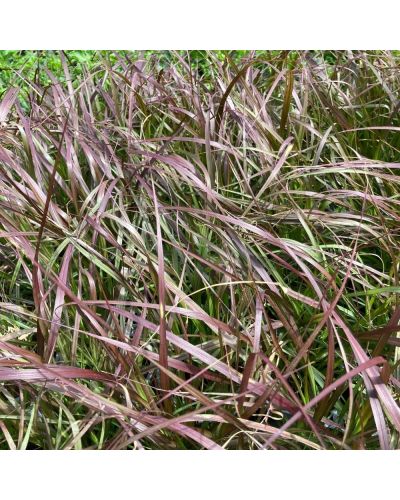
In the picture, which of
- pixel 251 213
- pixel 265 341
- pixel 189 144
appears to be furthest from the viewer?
pixel 189 144

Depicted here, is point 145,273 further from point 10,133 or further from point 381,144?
point 381,144

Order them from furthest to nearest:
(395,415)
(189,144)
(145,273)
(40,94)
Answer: (40,94), (189,144), (145,273), (395,415)

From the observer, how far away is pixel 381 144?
204 cm

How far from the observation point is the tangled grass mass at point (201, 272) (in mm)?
1291

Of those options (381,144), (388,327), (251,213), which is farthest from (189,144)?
(388,327)

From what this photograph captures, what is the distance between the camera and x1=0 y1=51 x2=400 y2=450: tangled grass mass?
1.29 meters

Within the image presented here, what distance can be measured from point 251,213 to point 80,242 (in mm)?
449

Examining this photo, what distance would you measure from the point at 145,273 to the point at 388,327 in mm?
573

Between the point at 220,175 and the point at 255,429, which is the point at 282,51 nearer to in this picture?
the point at 220,175

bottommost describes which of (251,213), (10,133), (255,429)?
(255,429)

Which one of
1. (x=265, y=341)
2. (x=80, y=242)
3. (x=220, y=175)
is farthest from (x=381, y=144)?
(x=80, y=242)

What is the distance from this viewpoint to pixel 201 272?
1.62 m

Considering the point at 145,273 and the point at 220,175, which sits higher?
the point at 220,175

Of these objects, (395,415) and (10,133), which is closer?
(395,415)
